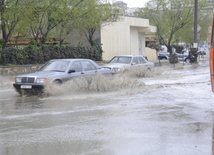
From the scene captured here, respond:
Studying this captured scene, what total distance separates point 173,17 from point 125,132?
38.9 metres

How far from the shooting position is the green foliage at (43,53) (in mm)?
23500

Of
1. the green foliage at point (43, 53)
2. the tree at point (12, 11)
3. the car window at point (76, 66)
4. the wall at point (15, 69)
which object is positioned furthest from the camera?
the green foliage at point (43, 53)

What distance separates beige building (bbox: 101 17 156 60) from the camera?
35.4m

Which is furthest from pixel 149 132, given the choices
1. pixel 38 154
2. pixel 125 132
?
pixel 38 154

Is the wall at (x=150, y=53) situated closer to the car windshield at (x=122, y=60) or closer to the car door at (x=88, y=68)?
the car windshield at (x=122, y=60)

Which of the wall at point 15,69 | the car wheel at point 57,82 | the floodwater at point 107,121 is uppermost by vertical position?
the car wheel at point 57,82

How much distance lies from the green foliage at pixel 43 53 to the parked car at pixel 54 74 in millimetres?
9994

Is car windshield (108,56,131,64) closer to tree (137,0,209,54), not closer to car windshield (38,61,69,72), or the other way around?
car windshield (38,61,69,72)

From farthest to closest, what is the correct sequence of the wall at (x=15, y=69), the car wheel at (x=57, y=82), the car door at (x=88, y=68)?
1. the wall at (x=15, y=69)
2. the car door at (x=88, y=68)
3. the car wheel at (x=57, y=82)

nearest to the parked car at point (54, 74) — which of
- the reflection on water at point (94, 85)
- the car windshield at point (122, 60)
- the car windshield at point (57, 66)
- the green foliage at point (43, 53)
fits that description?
the car windshield at point (57, 66)

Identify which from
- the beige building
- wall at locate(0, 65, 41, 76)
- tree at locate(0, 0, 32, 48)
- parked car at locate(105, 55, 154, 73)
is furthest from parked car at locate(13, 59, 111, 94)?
the beige building

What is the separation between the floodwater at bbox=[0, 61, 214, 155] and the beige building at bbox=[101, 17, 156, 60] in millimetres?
19356

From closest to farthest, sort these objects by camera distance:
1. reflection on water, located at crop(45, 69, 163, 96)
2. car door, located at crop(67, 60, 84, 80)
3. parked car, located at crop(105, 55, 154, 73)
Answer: reflection on water, located at crop(45, 69, 163, 96), car door, located at crop(67, 60, 84, 80), parked car, located at crop(105, 55, 154, 73)

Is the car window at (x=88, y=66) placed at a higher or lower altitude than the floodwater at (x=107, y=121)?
higher
